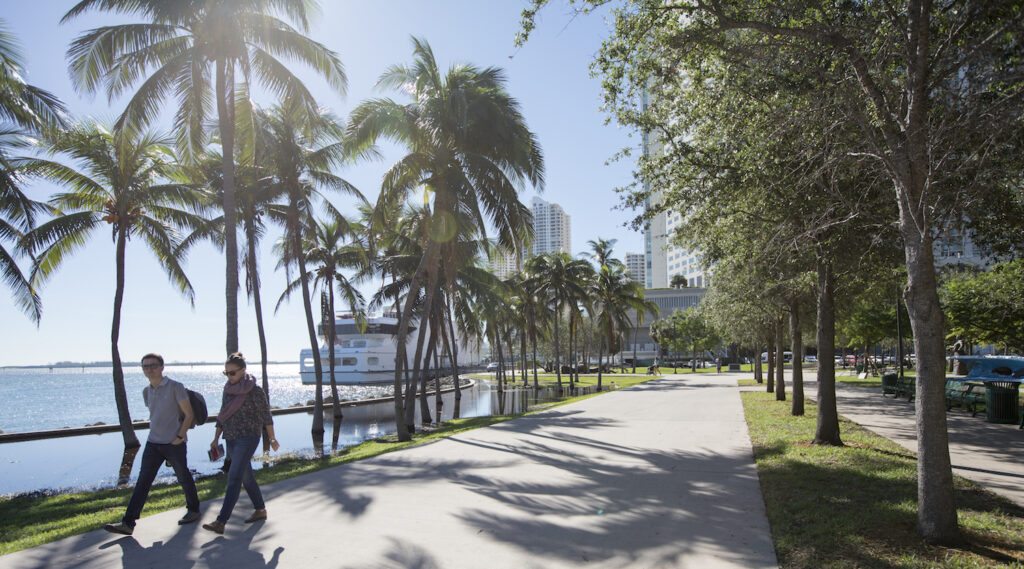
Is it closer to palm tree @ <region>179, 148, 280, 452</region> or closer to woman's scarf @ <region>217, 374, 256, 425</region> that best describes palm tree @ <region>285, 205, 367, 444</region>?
palm tree @ <region>179, 148, 280, 452</region>

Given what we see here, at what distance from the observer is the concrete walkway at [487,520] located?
4.75 m

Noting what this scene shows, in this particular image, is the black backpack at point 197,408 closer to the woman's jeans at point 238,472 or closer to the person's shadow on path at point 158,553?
the woman's jeans at point 238,472

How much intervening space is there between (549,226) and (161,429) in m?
87.2

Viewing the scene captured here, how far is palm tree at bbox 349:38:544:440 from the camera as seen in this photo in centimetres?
1498

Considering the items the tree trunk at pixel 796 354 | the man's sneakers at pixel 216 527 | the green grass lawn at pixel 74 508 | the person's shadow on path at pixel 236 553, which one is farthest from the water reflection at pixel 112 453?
the tree trunk at pixel 796 354

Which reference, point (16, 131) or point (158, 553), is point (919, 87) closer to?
point (158, 553)

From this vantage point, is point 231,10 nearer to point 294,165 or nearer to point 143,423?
point 294,165

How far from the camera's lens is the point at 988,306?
20.4 meters

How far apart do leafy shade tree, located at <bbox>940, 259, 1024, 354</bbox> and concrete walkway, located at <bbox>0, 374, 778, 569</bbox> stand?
14.3 meters

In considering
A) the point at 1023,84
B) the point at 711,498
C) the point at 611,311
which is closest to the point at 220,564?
the point at 711,498

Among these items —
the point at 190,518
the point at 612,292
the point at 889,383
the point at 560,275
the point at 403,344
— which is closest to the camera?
the point at 190,518

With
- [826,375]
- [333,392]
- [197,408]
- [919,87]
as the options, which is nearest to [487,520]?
[197,408]

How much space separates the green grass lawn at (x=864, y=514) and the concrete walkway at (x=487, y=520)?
277mm

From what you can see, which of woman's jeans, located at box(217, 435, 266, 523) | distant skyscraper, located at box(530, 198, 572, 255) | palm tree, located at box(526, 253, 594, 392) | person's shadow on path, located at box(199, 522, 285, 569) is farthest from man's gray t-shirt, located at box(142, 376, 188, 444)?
distant skyscraper, located at box(530, 198, 572, 255)
